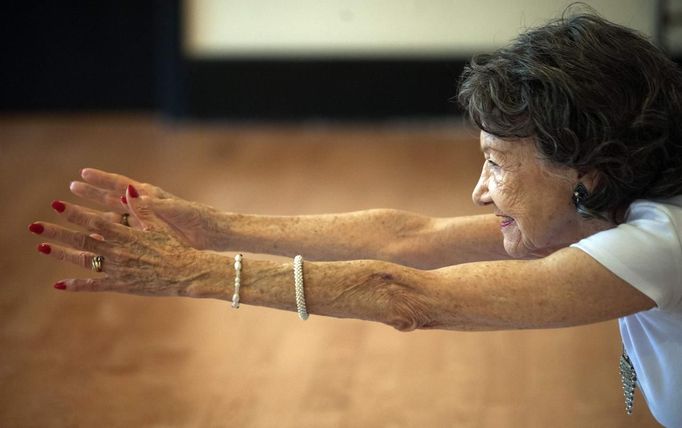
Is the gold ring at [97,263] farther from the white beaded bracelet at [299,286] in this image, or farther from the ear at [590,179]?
the ear at [590,179]

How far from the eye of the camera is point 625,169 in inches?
65.3

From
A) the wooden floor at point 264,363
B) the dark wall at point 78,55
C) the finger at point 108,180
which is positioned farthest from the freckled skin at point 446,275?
the dark wall at point 78,55

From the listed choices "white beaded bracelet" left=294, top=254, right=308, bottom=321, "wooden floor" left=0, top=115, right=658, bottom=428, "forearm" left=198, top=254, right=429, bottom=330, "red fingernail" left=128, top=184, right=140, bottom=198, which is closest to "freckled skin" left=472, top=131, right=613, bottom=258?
"forearm" left=198, top=254, right=429, bottom=330

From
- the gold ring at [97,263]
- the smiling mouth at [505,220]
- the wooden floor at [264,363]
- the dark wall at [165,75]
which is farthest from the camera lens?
the dark wall at [165,75]

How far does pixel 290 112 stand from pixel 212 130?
438 mm

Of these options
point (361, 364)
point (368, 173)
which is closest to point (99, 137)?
point (368, 173)

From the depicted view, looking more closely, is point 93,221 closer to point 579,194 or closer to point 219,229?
point 219,229

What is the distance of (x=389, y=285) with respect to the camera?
1.67 meters

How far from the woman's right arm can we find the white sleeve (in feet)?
1.44

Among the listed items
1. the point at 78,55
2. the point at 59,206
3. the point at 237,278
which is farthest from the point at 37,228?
the point at 78,55

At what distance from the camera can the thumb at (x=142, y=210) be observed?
1.89 metres

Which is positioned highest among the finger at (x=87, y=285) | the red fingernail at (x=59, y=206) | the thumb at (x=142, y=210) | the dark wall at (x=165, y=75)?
the red fingernail at (x=59, y=206)

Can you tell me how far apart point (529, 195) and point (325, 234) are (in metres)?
0.44

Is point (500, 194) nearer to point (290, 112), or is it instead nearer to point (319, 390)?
point (319, 390)
